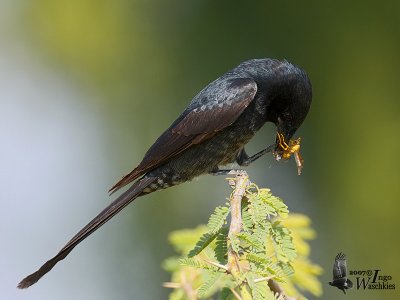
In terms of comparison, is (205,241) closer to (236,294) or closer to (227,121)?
(236,294)

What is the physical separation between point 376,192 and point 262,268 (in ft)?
9.04

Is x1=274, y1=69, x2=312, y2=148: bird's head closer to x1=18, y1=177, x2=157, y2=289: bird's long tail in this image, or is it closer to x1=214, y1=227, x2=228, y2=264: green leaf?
x1=18, y1=177, x2=157, y2=289: bird's long tail

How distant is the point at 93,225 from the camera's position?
13.5ft

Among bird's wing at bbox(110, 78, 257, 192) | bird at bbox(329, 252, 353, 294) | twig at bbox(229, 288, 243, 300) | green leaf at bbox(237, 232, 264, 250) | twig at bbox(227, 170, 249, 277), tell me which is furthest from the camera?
bird's wing at bbox(110, 78, 257, 192)

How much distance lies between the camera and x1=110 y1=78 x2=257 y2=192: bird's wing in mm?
4574

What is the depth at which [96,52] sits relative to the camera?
6266 mm

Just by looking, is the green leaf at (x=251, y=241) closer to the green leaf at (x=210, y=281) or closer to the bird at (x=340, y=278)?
the green leaf at (x=210, y=281)

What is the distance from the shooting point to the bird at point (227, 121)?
4582 mm

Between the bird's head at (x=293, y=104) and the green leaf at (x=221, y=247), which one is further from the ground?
the bird's head at (x=293, y=104)

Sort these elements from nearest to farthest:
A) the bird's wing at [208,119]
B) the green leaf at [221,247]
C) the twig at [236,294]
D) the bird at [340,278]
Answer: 1. the twig at [236,294]
2. the green leaf at [221,247]
3. the bird at [340,278]
4. the bird's wing at [208,119]

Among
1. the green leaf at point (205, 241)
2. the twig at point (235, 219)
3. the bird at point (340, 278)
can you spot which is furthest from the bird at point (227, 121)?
the green leaf at point (205, 241)

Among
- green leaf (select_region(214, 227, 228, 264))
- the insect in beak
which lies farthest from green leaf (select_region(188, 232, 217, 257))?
the insect in beak

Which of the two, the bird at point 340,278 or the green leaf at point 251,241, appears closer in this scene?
the green leaf at point 251,241

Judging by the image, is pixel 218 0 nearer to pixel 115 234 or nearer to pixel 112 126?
pixel 112 126
